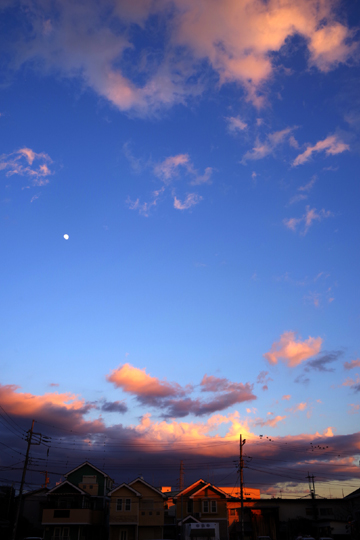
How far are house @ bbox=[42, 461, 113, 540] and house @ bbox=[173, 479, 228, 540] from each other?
1079cm

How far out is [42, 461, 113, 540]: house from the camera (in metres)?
53.7

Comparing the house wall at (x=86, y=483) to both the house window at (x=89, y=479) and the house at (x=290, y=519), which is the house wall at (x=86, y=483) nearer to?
the house window at (x=89, y=479)

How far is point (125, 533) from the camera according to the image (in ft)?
177

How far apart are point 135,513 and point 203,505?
34.7 feet

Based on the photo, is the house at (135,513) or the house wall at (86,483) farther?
the house wall at (86,483)

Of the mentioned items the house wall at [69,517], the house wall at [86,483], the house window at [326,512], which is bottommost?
the house wall at [69,517]

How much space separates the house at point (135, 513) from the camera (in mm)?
53938

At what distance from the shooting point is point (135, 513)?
54438mm

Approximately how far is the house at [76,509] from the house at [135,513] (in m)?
3.56

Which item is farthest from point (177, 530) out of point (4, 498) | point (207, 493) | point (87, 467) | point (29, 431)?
point (4, 498)

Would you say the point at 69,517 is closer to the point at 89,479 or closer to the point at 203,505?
the point at 89,479

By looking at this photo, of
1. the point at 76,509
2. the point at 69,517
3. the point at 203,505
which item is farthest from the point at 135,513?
the point at 203,505

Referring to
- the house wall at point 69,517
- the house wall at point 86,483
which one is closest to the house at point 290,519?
the house wall at point 86,483

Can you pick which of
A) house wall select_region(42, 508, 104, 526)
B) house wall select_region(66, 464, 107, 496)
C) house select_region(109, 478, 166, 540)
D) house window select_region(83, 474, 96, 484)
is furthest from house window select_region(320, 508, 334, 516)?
house wall select_region(42, 508, 104, 526)
